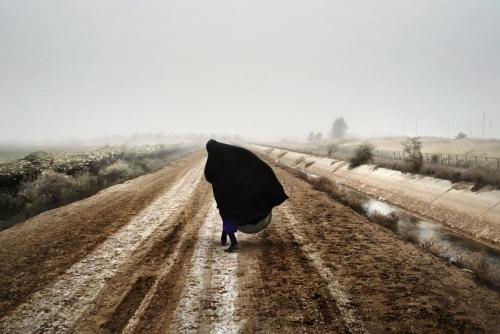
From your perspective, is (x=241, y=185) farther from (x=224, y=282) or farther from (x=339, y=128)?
(x=339, y=128)

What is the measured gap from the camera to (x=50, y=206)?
14.8 m

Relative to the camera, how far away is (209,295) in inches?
243

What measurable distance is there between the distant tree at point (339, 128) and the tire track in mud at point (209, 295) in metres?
174

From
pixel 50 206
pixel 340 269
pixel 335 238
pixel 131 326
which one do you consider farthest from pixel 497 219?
pixel 50 206

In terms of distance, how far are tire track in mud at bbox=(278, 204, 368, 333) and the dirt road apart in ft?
0.09

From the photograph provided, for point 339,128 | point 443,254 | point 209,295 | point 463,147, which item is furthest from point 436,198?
point 339,128

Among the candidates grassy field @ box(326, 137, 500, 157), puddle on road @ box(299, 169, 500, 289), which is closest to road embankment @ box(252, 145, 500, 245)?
puddle on road @ box(299, 169, 500, 289)

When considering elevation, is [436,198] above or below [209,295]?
below

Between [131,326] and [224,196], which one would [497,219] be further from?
[131,326]

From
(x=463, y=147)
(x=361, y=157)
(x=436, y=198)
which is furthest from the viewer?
(x=463, y=147)

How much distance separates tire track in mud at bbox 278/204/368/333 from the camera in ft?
17.2

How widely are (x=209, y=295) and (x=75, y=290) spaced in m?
2.29

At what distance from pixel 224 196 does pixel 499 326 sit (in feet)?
17.8

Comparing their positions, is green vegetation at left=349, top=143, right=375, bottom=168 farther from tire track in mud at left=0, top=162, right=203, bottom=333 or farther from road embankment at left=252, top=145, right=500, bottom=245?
tire track in mud at left=0, top=162, right=203, bottom=333
